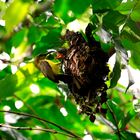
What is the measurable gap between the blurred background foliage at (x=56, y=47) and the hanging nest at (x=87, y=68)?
37 mm

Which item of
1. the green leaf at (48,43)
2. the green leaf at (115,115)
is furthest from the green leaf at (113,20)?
A: the green leaf at (115,115)

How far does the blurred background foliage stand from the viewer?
2.11 feet

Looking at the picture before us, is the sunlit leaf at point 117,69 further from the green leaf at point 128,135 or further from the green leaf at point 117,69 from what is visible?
the green leaf at point 128,135

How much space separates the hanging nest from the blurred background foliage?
37mm

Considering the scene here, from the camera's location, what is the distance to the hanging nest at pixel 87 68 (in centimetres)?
93

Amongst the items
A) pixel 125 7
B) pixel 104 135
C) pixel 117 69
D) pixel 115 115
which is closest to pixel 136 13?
pixel 125 7

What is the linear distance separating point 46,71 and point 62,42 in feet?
0.53

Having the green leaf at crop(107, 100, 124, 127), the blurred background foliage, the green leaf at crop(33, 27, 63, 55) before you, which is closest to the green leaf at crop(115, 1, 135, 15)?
the blurred background foliage

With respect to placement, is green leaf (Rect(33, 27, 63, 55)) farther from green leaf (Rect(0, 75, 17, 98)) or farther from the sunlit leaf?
the sunlit leaf

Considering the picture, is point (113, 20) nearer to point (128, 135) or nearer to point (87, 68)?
point (87, 68)

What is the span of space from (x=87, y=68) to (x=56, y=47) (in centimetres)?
19

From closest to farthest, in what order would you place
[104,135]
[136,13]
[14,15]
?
[14,15], [136,13], [104,135]

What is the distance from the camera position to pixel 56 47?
3.55 feet

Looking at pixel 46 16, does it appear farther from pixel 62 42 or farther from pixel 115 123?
pixel 115 123
